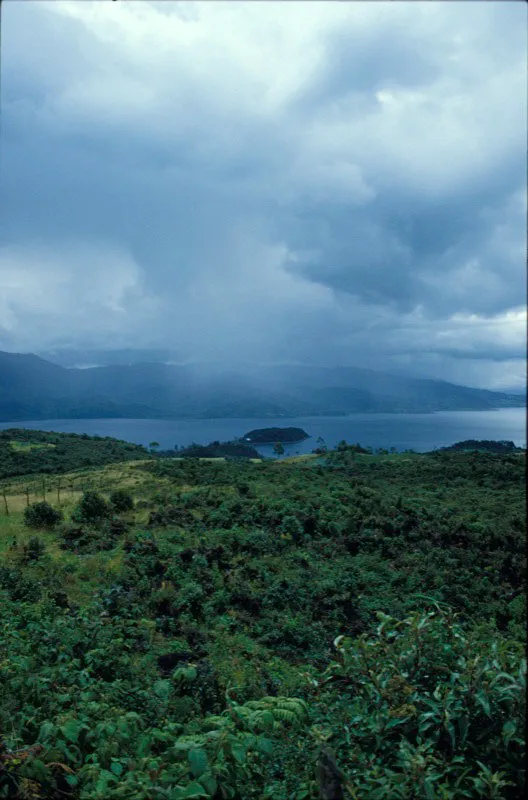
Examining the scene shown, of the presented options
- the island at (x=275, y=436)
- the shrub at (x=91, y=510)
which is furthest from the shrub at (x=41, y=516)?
the island at (x=275, y=436)

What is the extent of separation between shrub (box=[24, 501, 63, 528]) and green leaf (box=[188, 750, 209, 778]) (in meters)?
12.0

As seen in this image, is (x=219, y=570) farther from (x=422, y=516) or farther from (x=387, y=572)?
(x=422, y=516)

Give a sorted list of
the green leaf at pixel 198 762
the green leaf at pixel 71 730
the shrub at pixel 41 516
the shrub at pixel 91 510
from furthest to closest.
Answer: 1. the shrub at pixel 91 510
2. the shrub at pixel 41 516
3. the green leaf at pixel 71 730
4. the green leaf at pixel 198 762

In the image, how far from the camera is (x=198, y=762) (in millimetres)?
2787

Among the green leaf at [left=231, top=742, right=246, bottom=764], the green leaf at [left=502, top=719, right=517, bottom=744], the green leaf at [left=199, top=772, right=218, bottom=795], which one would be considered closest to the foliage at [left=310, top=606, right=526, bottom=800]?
the green leaf at [left=502, top=719, right=517, bottom=744]

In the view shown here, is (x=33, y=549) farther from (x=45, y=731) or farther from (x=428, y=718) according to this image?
(x=428, y=718)

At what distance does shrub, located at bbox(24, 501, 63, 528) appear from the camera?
13289mm

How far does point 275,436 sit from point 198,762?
124256mm

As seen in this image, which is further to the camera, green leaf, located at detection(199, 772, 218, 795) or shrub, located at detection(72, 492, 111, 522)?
shrub, located at detection(72, 492, 111, 522)

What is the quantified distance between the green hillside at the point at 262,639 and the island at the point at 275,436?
9858cm

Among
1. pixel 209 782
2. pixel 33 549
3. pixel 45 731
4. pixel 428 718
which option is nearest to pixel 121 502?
pixel 33 549

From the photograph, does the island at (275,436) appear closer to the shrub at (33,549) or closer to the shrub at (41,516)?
the shrub at (41,516)

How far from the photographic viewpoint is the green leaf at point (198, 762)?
109 inches

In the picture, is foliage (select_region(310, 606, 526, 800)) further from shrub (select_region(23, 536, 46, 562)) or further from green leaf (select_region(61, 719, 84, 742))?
shrub (select_region(23, 536, 46, 562))
